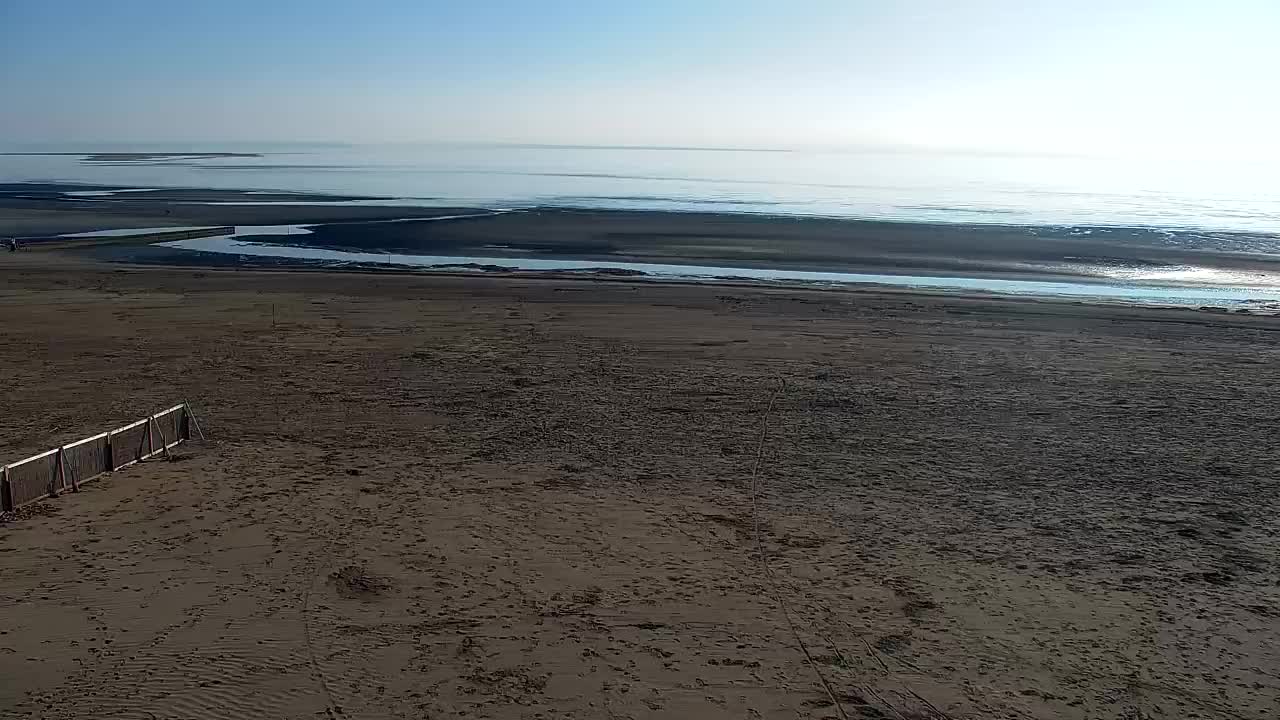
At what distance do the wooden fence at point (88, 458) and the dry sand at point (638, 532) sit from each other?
1.23 ft

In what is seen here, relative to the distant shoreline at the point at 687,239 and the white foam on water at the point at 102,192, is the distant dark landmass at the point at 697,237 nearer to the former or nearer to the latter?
the distant shoreline at the point at 687,239

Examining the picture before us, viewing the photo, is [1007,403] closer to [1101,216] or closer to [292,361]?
[292,361]

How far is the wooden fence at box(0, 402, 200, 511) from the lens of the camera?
13.3m

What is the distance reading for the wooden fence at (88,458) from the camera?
43.6ft

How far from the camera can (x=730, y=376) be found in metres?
23.4

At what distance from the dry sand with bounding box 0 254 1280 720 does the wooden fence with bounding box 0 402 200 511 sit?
376 millimetres

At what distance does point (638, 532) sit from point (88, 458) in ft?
27.9

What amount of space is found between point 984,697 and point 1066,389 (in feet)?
49.0

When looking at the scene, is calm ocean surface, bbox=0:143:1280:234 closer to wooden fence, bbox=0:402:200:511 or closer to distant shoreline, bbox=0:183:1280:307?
distant shoreline, bbox=0:183:1280:307

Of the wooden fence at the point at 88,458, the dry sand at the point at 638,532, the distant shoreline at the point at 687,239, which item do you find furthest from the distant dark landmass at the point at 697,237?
the wooden fence at the point at 88,458

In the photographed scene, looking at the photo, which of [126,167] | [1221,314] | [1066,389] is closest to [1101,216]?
[1221,314]

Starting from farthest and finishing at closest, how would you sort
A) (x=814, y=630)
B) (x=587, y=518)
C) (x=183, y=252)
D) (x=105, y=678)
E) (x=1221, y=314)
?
(x=183, y=252), (x=1221, y=314), (x=587, y=518), (x=814, y=630), (x=105, y=678)

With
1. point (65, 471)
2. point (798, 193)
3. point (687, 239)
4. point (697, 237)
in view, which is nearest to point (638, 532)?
point (65, 471)

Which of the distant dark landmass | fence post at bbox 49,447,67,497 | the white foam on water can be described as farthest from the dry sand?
the white foam on water
